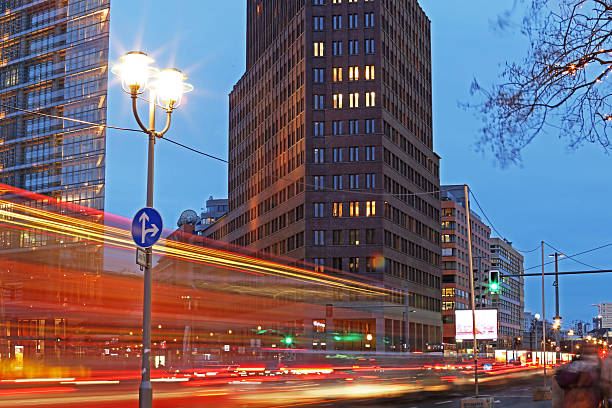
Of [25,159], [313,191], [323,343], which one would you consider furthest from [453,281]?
[25,159]

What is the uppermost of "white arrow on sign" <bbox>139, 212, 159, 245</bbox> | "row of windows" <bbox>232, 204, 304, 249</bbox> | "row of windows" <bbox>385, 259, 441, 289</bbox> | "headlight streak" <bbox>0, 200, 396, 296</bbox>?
"row of windows" <bbox>232, 204, 304, 249</bbox>

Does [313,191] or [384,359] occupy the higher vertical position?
[313,191]

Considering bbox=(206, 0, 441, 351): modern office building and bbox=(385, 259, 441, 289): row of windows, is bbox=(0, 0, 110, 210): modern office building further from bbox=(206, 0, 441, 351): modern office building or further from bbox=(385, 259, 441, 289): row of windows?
bbox=(385, 259, 441, 289): row of windows

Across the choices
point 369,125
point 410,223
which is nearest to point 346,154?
point 369,125

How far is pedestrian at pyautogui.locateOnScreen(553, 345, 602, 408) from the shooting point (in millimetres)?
10531

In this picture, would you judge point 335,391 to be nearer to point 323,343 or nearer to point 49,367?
point 49,367

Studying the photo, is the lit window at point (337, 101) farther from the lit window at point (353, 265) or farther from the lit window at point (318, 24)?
the lit window at point (353, 265)

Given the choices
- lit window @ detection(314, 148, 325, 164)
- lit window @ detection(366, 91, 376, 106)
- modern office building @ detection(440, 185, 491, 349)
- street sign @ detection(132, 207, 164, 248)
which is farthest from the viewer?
modern office building @ detection(440, 185, 491, 349)

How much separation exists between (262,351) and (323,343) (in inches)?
1659

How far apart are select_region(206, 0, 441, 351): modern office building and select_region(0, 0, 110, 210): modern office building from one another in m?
26.4

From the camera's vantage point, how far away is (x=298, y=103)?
104562 millimetres

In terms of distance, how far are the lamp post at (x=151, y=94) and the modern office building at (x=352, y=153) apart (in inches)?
2797

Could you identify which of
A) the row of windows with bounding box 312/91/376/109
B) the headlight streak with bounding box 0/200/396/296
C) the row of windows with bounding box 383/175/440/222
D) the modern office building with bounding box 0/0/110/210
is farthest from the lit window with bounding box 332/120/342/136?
the headlight streak with bounding box 0/200/396/296

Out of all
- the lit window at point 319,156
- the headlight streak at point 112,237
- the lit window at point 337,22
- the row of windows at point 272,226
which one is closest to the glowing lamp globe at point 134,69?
the headlight streak at point 112,237
